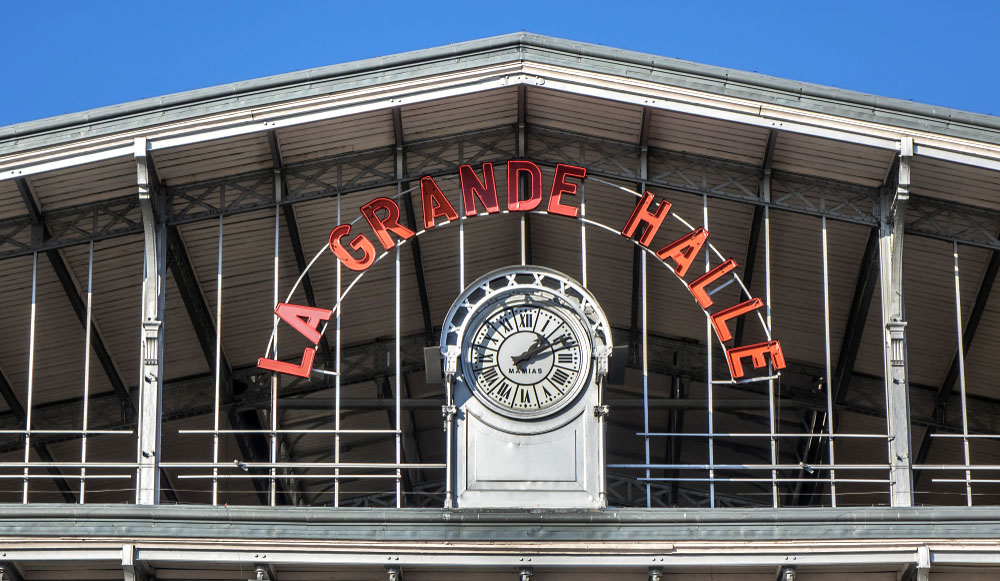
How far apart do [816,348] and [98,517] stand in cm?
1819

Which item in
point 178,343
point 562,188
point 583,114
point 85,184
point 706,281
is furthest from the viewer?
point 178,343

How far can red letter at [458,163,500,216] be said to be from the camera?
31.3m

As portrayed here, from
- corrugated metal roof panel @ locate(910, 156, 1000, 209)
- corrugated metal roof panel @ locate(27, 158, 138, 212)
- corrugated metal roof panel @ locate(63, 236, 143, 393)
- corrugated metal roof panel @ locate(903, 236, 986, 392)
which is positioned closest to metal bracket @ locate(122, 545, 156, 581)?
corrugated metal roof panel @ locate(27, 158, 138, 212)

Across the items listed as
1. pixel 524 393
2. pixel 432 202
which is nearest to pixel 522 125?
pixel 432 202

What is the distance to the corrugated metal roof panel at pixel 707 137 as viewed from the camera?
31.5 m

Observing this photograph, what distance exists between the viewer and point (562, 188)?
31.2 meters

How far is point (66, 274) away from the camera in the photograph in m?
33.8

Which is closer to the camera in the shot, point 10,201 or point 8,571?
point 8,571

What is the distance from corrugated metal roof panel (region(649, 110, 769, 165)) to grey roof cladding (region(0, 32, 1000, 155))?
45.3 inches

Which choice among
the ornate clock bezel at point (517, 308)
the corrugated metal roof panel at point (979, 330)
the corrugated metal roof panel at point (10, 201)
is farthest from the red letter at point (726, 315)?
the corrugated metal roof panel at point (10, 201)

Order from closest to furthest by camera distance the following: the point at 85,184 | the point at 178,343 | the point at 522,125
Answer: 1. the point at 85,184
2. the point at 522,125
3. the point at 178,343

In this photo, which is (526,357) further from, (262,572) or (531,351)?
(262,572)

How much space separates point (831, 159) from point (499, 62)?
6.30 meters

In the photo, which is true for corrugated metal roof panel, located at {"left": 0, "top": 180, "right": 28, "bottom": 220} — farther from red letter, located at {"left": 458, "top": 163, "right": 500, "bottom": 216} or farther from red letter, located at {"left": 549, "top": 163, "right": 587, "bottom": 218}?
red letter, located at {"left": 549, "top": 163, "right": 587, "bottom": 218}
